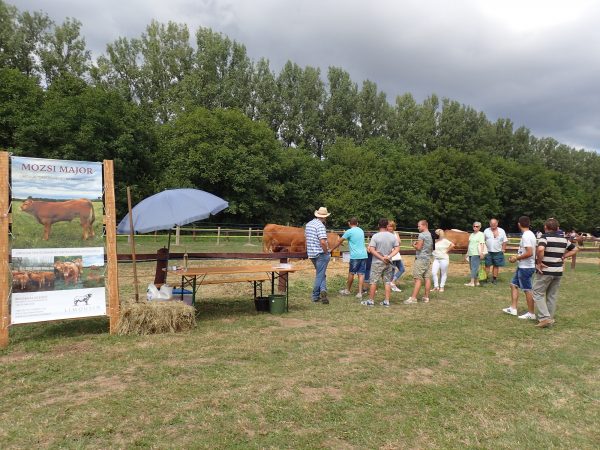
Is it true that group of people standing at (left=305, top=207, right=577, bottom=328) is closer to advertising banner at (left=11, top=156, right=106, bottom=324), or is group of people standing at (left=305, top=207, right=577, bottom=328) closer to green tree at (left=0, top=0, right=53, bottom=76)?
advertising banner at (left=11, top=156, right=106, bottom=324)

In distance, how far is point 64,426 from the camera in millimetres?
3260

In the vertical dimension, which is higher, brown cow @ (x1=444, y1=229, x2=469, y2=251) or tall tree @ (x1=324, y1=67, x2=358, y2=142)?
tall tree @ (x1=324, y1=67, x2=358, y2=142)

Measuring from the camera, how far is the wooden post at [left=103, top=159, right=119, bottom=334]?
583 centimetres

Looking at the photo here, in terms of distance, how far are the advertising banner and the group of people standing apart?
394 centimetres

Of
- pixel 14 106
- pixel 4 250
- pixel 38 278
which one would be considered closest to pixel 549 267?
pixel 38 278

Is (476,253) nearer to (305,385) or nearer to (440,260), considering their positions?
(440,260)

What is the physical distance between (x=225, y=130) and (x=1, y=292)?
102ft

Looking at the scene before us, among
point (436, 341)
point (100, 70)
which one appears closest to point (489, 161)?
point (100, 70)

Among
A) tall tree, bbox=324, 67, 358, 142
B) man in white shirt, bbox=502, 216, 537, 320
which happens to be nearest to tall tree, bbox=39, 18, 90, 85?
tall tree, bbox=324, 67, 358, 142

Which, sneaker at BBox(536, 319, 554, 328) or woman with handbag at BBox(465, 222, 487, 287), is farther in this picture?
woman with handbag at BBox(465, 222, 487, 287)

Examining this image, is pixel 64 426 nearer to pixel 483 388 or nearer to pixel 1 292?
pixel 1 292

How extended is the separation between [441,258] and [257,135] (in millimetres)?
28217

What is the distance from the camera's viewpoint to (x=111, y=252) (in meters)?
5.95

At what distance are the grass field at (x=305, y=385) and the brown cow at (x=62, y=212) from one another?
1480 mm
